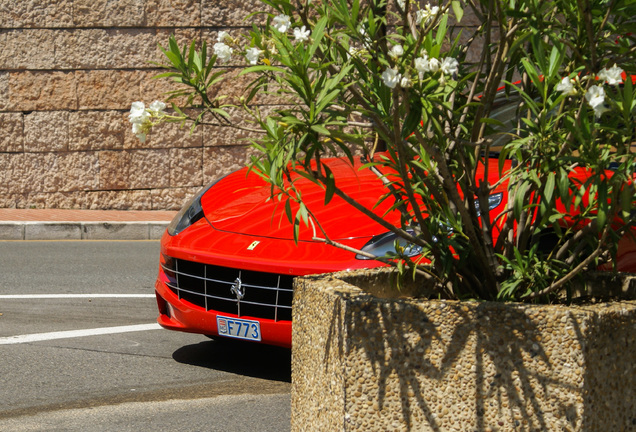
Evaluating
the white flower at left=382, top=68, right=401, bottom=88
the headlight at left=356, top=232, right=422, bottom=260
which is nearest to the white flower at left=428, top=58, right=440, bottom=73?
the white flower at left=382, top=68, right=401, bottom=88

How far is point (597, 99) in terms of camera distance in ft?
8.03

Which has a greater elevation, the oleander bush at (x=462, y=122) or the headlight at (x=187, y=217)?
the oleander bush at (x=462, y=122)

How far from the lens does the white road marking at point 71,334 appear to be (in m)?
5.54

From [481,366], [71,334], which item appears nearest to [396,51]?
[481,366]

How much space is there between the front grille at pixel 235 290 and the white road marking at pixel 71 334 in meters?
1.17

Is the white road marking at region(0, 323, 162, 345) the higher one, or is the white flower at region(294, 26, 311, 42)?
the white flower at region(294, 26, 311, 42)

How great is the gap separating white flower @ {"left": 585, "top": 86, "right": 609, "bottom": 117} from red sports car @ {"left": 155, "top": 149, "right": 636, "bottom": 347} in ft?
5.51

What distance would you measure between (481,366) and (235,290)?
198 cm

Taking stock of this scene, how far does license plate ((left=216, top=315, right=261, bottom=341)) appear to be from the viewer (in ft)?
14.7

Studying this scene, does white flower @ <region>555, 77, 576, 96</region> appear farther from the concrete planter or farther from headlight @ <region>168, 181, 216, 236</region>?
headlight @ <region>168, 181, 216, 236</region>

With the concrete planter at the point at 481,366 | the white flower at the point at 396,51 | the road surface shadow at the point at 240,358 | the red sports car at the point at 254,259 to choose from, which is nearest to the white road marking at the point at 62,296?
the road surface shadow at the point at 240,358

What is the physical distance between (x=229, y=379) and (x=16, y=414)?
1.07 meters

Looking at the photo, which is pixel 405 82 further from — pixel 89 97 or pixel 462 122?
pixel 89 97

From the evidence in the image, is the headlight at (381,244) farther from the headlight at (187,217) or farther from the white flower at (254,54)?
the white flower at (254,54)
